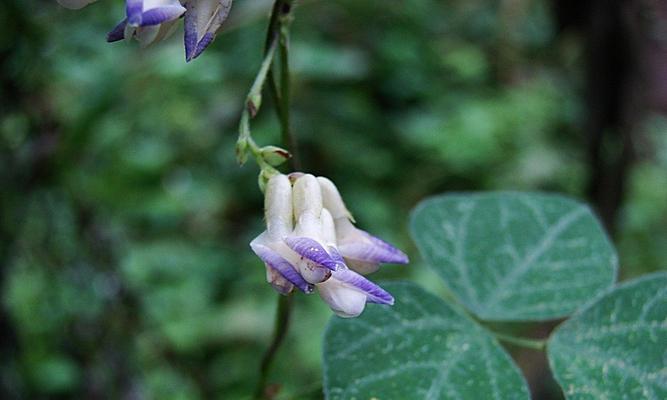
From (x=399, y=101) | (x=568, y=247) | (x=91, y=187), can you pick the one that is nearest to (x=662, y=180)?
(x=399, y=101)

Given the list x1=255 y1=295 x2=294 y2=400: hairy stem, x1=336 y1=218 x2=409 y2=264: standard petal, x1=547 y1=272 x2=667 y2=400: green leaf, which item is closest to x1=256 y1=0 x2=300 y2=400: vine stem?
x1=255 y1=295 x2=294 y2=400: hairy stem

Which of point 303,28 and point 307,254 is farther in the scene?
point 303,28

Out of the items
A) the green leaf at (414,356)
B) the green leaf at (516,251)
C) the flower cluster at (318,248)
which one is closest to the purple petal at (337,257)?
the flower cluster at (318,248)

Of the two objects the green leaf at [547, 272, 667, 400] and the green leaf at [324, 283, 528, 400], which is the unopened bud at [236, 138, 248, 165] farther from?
the green leaf at [547, 272, 667, 400]

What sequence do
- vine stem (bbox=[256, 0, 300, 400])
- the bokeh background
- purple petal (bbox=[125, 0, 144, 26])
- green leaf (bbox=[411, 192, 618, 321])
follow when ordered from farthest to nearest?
the bokeh background
green leaf (bbox=[411, 192, 618, 321])
vine stem (bbox=[256, 0, 300, 400])
purple petal (bbox=[125, 0, 144, 26])

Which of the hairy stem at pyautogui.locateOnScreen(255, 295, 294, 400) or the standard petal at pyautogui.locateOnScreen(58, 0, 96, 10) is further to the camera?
the hairy stem at pyautogui.locateOnScreen(255, 295, 294, 400)

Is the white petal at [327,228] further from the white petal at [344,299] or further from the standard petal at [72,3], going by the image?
the standard petal at [72,3]

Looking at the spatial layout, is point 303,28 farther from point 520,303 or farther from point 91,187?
point 520,303
